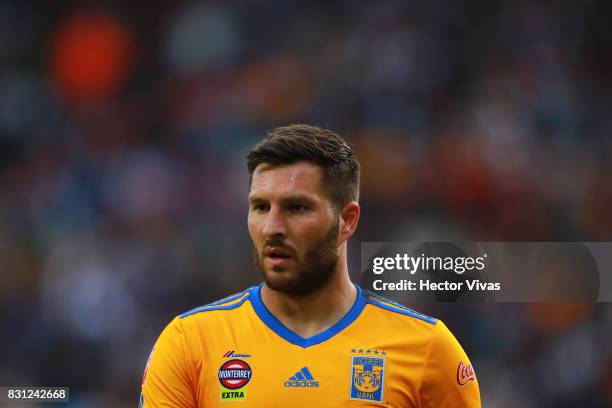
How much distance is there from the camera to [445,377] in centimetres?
214

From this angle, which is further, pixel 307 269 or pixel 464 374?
pixel 464 374

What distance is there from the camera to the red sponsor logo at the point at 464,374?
7.15 feet

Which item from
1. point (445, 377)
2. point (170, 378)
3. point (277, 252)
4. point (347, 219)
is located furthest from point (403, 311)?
point (170, 378)

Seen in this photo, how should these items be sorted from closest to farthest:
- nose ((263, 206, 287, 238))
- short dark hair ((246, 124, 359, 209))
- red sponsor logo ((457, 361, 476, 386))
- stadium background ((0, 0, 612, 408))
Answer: nose ((263, 206, 287, 238)), short dark hair ((246, 124, 359, 209)), red sponsor logo ((457, 361, 476, 386)), stadium background ((0, 0, 612, 408))

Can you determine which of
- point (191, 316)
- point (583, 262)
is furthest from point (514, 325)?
point (191, 316)

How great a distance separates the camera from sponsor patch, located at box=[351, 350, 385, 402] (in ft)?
6.70

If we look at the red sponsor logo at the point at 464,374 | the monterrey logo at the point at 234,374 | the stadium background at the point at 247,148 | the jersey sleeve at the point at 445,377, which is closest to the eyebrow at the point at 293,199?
the monterrey logo at the point at 234,374

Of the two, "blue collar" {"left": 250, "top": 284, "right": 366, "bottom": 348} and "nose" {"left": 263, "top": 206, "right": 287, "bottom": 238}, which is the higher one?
"nose" {"left": 263, "top": 206, "right": 287, "bottom": 238}

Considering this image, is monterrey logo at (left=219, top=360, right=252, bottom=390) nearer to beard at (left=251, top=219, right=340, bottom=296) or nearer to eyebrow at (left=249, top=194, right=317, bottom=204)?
beard at (left=251, top=219, right=340, bottom=296)

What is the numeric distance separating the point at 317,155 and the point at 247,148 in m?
2.64

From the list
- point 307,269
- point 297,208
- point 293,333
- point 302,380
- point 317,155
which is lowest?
point 302,380

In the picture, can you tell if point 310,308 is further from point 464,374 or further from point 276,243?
point 464,374

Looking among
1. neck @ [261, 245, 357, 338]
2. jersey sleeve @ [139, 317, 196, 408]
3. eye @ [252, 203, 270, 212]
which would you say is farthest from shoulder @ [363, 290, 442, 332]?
jersey sleeve @ [139, 317, 196, 408]

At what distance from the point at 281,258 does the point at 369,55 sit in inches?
113
